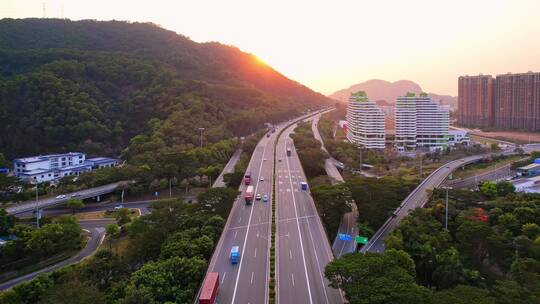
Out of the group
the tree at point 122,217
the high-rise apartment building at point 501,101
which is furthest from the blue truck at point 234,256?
the high-rise apartment building at point 501,101

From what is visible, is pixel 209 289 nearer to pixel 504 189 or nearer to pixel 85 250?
pixel 85 250

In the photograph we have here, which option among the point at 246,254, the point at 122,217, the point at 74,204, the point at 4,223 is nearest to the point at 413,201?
the point at 246,254

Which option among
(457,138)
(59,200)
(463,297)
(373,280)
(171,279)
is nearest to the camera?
(463,297)

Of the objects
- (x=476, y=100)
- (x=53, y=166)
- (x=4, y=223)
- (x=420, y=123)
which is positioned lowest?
(x=4, y=223)

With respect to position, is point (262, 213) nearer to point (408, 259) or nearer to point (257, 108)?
point (408, 259)

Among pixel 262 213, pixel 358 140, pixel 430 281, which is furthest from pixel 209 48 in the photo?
pixel 430 281

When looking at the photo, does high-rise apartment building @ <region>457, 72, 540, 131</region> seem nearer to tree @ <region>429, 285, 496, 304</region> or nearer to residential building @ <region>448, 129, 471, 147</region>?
residential building @ <region>448, 129, 471, 147</region>

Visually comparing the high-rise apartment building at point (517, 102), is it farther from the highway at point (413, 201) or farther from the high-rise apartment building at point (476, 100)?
the highway at point (413, 201)
